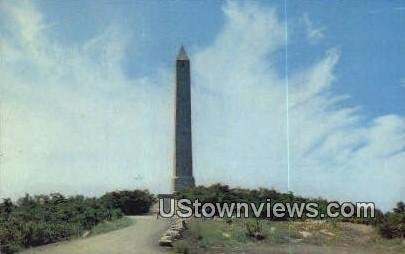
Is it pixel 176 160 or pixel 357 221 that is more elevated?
pixel 176 160

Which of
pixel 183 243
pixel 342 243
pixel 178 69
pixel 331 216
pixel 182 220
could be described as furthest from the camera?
pixel 178 69

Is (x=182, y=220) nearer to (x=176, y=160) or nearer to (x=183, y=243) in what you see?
(x=183, y=243)

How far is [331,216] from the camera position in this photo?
24047 millimetres

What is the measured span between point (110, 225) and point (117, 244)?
3913 millimetres

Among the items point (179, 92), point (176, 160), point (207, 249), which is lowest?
point (207, 249)

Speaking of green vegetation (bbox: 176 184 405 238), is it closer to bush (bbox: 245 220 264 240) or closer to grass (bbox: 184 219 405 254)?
grass (bbox: 184 219 405 254)

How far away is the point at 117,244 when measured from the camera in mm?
18797

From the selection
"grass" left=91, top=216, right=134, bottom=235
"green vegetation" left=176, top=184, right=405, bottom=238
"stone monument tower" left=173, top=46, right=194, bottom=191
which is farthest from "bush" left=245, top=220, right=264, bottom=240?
"stone monument tower" left=173, top=46, right=194, bottom=191

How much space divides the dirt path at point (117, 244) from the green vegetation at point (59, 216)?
705 mm

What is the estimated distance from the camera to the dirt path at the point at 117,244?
17.9 m

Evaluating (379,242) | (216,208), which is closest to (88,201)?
(216,208)

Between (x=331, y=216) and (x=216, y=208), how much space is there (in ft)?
15.9

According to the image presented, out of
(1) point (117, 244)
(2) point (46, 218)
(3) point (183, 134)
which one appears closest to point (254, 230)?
(1) point (117, 244)

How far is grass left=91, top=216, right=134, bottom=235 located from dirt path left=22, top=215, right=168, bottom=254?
503 mm
